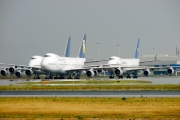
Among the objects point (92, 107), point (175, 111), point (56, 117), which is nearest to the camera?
point (56, 117)

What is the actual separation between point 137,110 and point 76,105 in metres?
7.14

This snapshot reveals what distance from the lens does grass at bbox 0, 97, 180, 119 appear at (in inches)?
1622

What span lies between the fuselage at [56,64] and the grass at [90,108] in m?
73.4

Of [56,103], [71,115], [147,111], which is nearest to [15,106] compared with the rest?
[56,103]

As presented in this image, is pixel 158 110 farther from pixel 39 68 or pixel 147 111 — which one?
pixel 39 68

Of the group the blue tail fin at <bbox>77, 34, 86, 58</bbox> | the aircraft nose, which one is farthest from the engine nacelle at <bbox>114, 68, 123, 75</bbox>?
the blue tail fin at <bbox>77, 34, 86, 58</bbox>

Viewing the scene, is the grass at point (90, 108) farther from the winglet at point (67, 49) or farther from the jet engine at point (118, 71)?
the winglet at point (67, 49)

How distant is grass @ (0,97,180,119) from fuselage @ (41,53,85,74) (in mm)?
73354

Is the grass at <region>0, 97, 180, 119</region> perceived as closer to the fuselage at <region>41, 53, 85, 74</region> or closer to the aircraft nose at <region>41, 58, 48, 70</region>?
the aircraft nose at <region>41, 58, 48, 70</region>

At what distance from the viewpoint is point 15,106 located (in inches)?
1913

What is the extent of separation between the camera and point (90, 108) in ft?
152

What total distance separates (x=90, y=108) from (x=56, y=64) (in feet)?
282

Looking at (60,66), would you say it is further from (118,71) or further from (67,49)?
(67,49)

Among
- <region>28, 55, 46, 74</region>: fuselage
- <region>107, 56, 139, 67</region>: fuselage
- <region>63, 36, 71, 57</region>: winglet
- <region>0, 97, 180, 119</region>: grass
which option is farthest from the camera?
<region>63, 36, 71, 57</region>: winglet
